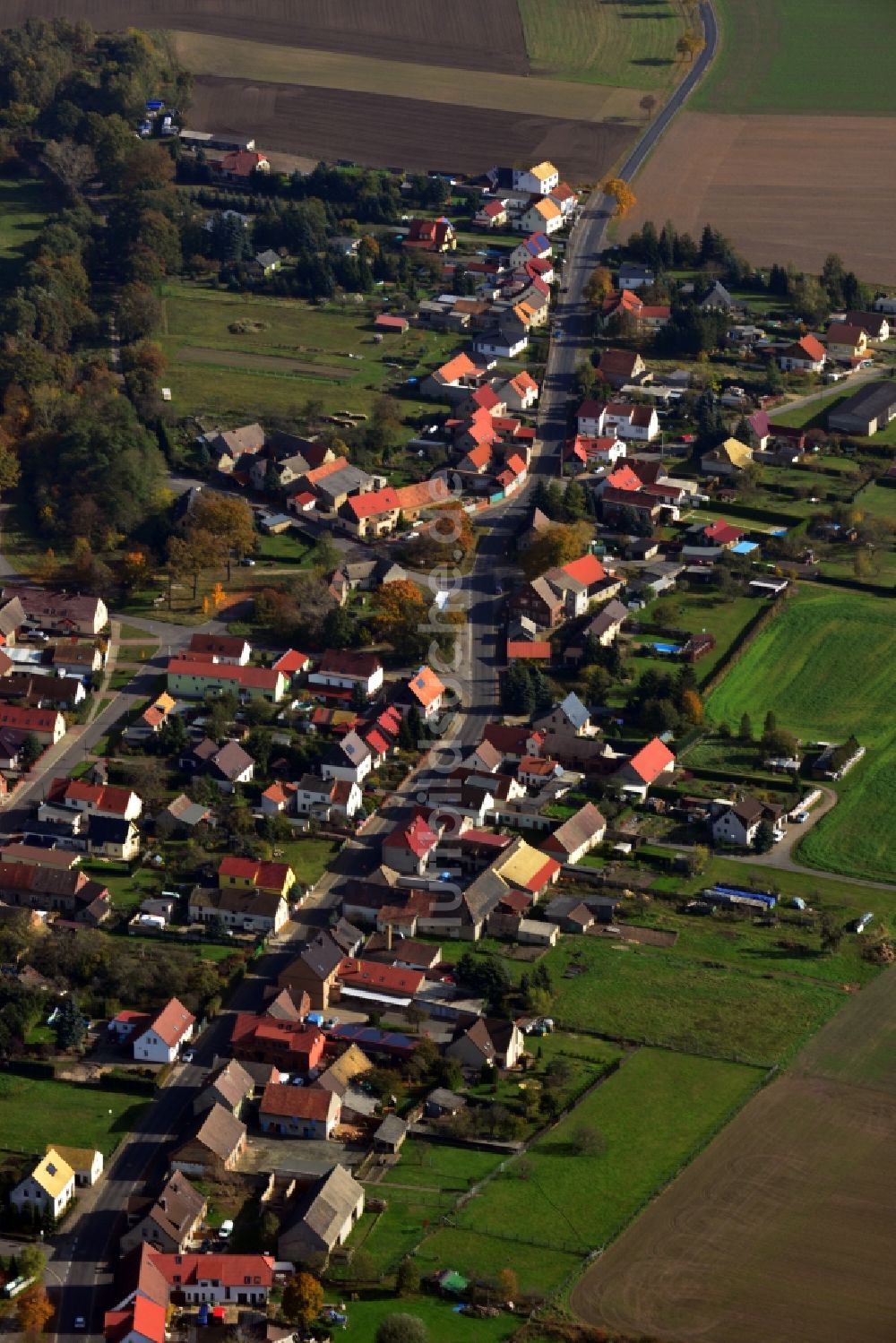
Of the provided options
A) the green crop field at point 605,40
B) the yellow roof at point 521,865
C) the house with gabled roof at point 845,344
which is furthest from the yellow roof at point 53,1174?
the green crop field at point 605,40

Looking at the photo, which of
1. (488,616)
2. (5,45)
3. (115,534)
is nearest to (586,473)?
(488,616)

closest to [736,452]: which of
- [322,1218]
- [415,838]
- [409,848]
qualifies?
[415,838]

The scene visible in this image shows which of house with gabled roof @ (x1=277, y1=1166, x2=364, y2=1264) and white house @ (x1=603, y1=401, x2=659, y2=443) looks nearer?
house with gabled roof @ (x1=277, y1=1166, x2=364, y2=1264)

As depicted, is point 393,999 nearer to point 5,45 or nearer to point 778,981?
point 778,981

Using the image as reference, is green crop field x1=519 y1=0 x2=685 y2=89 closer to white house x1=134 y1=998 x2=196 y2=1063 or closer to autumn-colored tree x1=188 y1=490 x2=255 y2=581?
autumn-colored tree x1=188 y1=490 x2=255 y2=581

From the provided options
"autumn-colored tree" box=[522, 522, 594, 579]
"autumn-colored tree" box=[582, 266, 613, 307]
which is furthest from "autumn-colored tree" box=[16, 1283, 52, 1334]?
"autumn-colored tree" box=[582, 266, 613, 307]

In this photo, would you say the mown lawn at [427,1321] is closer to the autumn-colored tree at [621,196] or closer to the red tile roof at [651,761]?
the red tile roof at [651,761]
